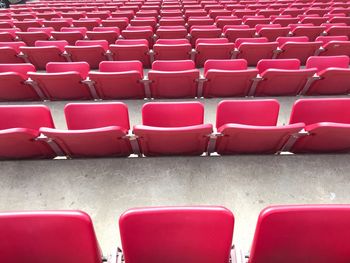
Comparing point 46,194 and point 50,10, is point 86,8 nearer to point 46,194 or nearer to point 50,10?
point 50,10

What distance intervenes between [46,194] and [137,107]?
2.25 ft

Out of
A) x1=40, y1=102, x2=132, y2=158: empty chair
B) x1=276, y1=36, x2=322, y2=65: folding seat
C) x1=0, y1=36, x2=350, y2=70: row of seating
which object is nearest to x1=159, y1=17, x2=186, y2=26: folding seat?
x1=0, y1=36, x2=350, y2=70: row of seating

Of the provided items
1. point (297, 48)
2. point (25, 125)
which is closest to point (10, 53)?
point (25, 125)

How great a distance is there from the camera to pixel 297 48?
67.1 inches

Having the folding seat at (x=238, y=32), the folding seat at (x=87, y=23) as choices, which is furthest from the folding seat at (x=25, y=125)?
the folding seat at (x=87, y=23)

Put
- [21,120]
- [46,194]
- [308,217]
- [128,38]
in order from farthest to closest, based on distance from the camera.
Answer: [128,38] < [21,120] < [46,194] < [308,217]

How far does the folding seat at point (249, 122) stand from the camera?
854mm

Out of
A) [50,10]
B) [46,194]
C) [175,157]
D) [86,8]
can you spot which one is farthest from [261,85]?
[50,10]

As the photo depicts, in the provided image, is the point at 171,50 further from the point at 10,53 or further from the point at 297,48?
the point at 10,53

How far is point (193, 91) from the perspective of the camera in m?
1.40

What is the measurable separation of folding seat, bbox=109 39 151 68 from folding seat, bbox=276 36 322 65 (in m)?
0.92

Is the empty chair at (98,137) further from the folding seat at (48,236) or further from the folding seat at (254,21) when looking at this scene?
the folding seat at (254,21)

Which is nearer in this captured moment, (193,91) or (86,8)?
(193,91)

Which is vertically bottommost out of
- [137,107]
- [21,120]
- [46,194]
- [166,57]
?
[46,194]
